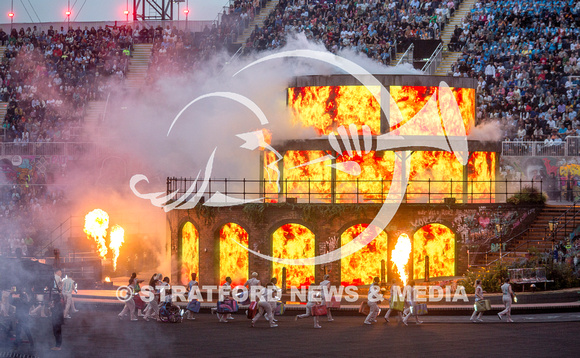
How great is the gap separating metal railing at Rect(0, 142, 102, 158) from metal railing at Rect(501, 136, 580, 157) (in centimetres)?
2154

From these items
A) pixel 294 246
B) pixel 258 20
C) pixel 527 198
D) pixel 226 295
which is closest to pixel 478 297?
pixel 226 295

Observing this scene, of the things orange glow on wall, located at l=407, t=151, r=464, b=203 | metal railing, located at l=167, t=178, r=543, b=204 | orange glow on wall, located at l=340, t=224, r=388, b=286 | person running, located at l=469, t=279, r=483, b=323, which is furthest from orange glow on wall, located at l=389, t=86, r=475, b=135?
person running, located at l=469, t=279, r=483, b=323

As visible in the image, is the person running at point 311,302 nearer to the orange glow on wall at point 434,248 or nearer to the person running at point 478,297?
the person running at point 478,297

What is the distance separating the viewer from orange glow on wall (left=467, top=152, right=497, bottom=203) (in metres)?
43.4

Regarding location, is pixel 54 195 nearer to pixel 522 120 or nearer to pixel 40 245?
pixel 40 245

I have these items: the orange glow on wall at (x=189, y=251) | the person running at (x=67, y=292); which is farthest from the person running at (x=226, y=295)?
the orange glow on wall at (x=189, y=251)

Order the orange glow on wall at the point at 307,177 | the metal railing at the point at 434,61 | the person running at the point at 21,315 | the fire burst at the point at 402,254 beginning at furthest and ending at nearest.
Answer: the metal railing at the point at 434,61 < the orange glow on wall at the point at 307,177 < the fire burst at the point at 402,254 < the person running at the point at 21,315

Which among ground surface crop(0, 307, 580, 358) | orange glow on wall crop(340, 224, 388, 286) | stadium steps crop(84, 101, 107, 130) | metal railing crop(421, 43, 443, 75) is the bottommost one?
ground surface crop(0, 307, 580, 358)

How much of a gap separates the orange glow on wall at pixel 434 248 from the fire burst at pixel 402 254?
20.4 inches

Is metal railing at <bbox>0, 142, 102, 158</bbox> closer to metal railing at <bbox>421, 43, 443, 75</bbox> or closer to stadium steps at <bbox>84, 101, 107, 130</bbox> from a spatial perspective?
stadium steps at <bbox>84, 101, 107, 130</bbox>

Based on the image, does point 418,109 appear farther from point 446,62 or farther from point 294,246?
point 446,62

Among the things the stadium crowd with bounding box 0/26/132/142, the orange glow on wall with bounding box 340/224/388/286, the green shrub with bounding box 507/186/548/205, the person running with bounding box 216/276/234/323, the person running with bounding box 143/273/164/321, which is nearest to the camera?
the person running with bounding box 216/276/234/323

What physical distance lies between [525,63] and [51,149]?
80.2 feet

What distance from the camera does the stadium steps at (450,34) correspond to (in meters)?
54.4
